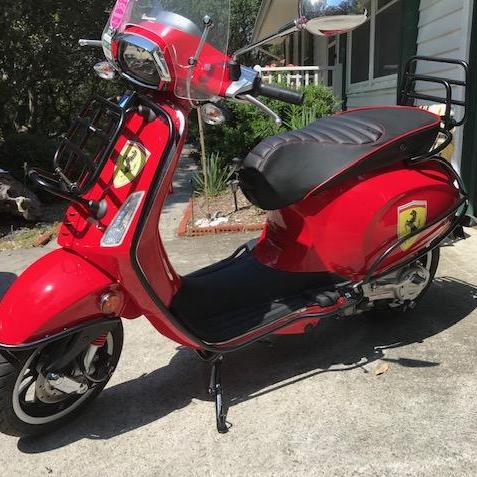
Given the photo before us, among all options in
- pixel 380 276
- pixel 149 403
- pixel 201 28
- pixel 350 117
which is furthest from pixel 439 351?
pixel 201 28

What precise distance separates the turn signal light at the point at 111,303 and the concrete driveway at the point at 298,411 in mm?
601

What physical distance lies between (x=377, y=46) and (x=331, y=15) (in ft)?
22.2

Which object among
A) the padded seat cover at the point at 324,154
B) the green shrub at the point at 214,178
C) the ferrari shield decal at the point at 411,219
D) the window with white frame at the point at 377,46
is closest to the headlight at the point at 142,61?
the padded seat cover at the point at 324,154

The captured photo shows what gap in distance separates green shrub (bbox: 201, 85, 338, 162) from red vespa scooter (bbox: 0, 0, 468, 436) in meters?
4.41

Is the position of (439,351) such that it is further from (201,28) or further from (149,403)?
(201,28)

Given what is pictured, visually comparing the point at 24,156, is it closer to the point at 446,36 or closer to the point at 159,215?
the point at 446,36

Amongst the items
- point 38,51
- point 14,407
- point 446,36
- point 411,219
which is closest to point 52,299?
point 14,407

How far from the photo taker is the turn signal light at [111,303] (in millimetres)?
2330

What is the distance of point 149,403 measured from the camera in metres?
2.80

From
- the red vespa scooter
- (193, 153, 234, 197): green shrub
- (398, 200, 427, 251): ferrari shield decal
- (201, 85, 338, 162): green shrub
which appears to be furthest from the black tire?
(201, 85, 338, 162): green shrub

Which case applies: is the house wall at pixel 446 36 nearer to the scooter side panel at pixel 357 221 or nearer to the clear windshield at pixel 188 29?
the scooter side panel at pixel 357 221

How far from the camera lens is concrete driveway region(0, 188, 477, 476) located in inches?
90.1

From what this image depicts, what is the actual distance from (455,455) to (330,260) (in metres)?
1.05

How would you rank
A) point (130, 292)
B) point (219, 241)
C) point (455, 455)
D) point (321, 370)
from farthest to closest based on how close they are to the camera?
1. point (219, 241)
2. point (321, 370)
3. point (130, 292)
4. point (455, 455)
